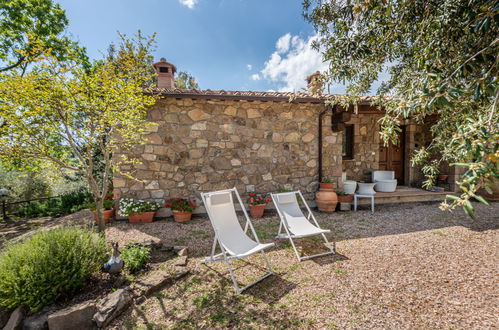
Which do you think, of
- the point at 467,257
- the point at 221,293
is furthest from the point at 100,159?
the point at 467,257

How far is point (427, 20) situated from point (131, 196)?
568cm

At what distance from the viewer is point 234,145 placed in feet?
17.7

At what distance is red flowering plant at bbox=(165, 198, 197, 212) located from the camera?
4.86 metres

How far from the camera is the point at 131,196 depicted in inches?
197

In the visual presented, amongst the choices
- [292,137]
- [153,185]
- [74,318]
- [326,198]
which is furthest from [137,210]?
[326,198]

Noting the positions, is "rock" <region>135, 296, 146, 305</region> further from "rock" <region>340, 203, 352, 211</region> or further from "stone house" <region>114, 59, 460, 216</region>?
"rock" <region>340, 203, 352, 211</region>

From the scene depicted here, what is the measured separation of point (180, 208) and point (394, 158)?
23.6ft

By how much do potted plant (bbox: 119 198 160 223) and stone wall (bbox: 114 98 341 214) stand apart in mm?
219

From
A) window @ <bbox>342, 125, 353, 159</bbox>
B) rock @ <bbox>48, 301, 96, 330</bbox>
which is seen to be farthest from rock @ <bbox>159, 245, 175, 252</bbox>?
window @ <bbox>342, 125, 353, 159</bbox>

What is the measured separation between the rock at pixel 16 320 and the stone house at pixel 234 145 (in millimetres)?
3143

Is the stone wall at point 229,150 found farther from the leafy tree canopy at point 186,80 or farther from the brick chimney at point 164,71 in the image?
the leafy tree canopy at point 186,80

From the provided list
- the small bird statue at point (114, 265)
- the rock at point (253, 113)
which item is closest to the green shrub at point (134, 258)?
the small bird statue at point (114, 265)

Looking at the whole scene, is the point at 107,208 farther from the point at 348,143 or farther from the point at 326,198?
the point at 348,143

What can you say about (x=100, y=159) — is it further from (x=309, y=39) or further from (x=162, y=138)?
(x=309, y=39)
